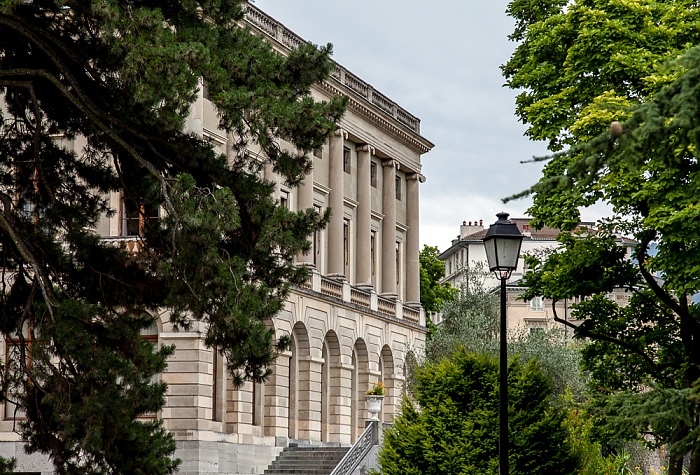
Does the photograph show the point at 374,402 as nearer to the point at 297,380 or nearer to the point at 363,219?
the point at 297,380

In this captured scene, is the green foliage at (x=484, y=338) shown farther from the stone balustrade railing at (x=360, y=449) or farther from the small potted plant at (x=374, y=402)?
the stone balustrade railing at (x=360, y=449)

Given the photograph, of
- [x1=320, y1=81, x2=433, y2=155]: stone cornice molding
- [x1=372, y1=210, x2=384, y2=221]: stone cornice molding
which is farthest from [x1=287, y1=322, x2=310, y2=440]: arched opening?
[x1=372, y1=210, x2=384, y2=221]: stone cornice molding

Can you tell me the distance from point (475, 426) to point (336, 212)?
2983 cm

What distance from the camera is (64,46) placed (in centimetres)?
2131

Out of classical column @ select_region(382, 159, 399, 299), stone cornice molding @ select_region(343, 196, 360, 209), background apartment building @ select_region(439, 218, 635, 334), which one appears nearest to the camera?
stone cornice molding @ select_region(343, 196, 360, 209)

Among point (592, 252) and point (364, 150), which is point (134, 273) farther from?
point (364, 150)

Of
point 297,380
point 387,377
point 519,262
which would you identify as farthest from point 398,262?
point 519,262

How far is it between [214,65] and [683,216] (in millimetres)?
9896

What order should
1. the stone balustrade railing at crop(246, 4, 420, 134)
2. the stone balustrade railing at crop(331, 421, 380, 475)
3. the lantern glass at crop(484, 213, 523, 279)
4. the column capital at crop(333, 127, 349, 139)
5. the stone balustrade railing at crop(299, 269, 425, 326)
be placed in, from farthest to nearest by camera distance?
the column capital at crop(333, 127, 349, 139) → the stone balustrade railing at crop(299, 269, 425, 326) → the stone balustrade railing at crop(246, 4, 420, 134) → the stone balustrade railing at crop(331, 421, 380, 475) → the lantern glass at crop(484, 213, 523, 279)

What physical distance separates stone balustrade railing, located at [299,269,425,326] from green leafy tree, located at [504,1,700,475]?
2059 centimetres

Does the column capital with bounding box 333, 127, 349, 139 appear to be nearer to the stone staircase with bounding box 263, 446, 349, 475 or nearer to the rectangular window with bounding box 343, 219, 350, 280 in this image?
the rectangular window with bounding box 343, 219, 350, 280

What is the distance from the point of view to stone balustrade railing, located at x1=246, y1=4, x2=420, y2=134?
48781mm

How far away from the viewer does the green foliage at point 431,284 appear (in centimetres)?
7175

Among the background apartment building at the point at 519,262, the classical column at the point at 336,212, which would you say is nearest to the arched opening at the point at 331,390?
the classical column at the point at 336,212
